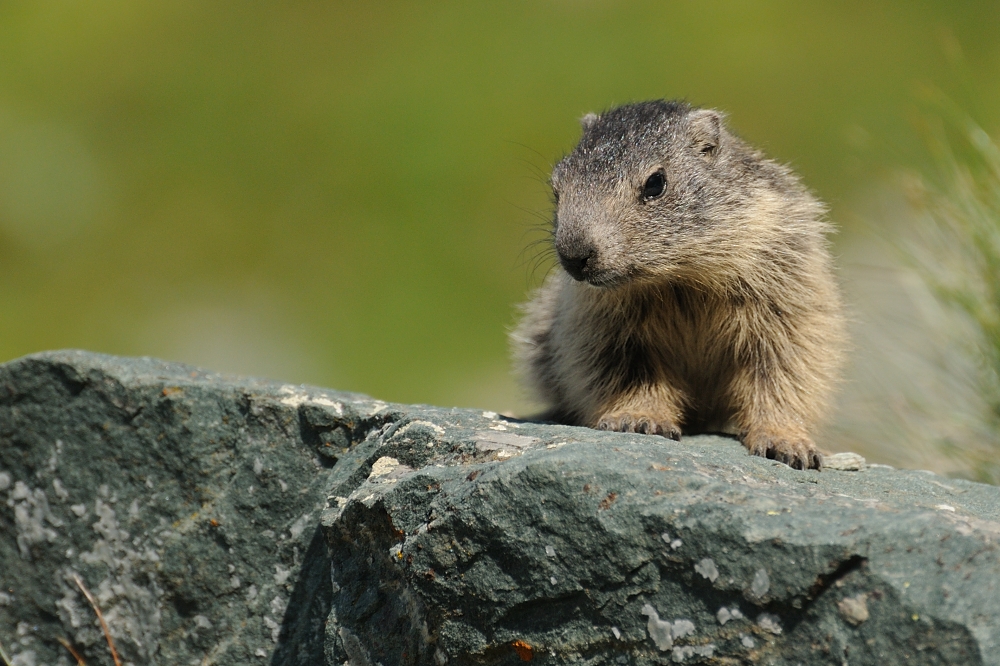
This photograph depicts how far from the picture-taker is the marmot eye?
5.98m

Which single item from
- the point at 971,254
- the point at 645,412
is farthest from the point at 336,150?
the point at 645,412

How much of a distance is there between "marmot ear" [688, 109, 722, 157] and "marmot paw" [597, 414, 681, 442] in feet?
5.44

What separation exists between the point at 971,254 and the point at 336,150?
1128 cm

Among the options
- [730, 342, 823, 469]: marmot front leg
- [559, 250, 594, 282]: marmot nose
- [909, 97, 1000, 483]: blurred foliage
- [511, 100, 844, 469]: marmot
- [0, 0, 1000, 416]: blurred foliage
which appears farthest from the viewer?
[0, 0, 1000, 416]: blurred foliage

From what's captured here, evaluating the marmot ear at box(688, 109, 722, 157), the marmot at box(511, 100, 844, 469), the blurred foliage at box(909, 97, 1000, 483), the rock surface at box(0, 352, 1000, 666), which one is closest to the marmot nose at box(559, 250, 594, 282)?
the marmot at box(511, 100, 844, 469)

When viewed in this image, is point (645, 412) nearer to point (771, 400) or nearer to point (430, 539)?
point (771, 400)

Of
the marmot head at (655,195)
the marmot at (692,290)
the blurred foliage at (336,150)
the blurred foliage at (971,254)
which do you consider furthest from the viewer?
the blurred foliage at (336,150)

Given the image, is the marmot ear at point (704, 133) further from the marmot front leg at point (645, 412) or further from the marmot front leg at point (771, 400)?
the marmot front leg at point (645, 412)

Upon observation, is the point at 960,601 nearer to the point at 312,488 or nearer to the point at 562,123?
the point at 312,488

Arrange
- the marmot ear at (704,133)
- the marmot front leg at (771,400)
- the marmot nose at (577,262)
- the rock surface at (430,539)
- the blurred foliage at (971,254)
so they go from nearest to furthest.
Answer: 1. the rock surface at (430,539)
2. the marmot nose at (577,262)
3. the marmot front leg at (771,400)
4. the marmot ear at (704,133)
5. the blurred foliage at (971,254)

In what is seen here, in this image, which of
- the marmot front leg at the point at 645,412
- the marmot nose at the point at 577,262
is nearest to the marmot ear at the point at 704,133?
the marmot nose at the point at 577,262

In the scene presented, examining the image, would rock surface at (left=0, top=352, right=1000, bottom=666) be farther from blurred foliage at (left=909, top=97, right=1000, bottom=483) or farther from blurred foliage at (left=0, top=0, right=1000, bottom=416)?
blurred foliage at (left=0, top=0, right=1000, bottom=416)

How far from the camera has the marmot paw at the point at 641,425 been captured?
5648 mm

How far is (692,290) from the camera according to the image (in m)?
6.18
